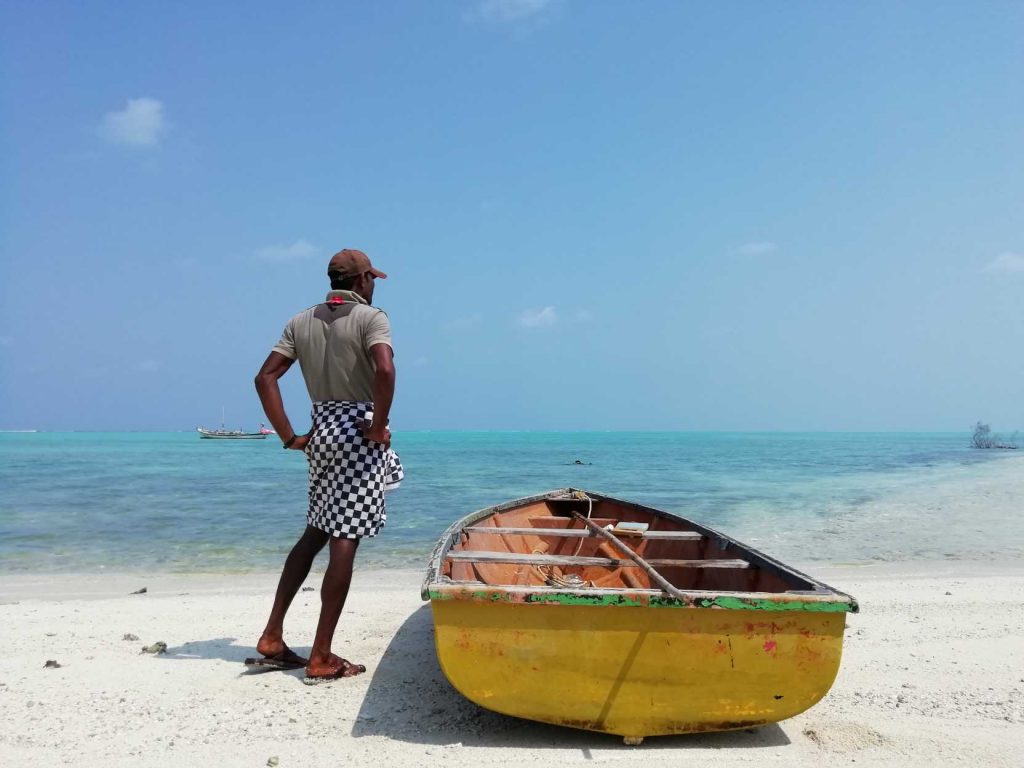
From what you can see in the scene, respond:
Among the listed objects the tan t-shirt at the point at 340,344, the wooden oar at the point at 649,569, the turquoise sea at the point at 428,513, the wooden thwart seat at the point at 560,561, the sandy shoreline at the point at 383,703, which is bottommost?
the turquoise sea at the point at 428,513

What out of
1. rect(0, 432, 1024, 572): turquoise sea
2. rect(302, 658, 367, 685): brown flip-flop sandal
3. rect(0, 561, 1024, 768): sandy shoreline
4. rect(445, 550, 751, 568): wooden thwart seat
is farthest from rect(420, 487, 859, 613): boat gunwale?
rect(0, 432, 1024, 572): turquoise sea

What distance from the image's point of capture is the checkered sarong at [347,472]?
3354 millimetres

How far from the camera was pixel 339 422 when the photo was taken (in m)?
3.40

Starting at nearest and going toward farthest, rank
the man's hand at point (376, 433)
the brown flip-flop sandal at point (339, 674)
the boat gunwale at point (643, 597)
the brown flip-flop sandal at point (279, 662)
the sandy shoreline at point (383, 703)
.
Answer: the boat gunwale at point (643, 597) → the sandy shoreline at point (383, 703) → the man's hand at point (376, 433) → the brown flip-flop sandal at point (339, 674) → the brown flip-flop sandal at point (279, 662)

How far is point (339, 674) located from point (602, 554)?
2888 millimetres

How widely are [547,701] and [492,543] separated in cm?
254

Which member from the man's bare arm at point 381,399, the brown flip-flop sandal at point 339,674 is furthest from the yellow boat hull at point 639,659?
the brown flip-flop sandal at point 339,674

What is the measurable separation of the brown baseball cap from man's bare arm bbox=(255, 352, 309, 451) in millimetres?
549

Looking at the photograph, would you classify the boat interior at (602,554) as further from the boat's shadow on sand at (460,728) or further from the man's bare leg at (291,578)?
the man's bare leg at (291,578)

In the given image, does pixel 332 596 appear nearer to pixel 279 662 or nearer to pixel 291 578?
pixel 291 578

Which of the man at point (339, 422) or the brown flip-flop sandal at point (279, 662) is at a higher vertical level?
the man at point (339, 422)

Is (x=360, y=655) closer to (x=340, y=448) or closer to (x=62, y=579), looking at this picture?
(x=340, y=448)

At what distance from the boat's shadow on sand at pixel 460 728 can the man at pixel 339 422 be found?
39 centimetres

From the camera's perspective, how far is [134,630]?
498 cm
